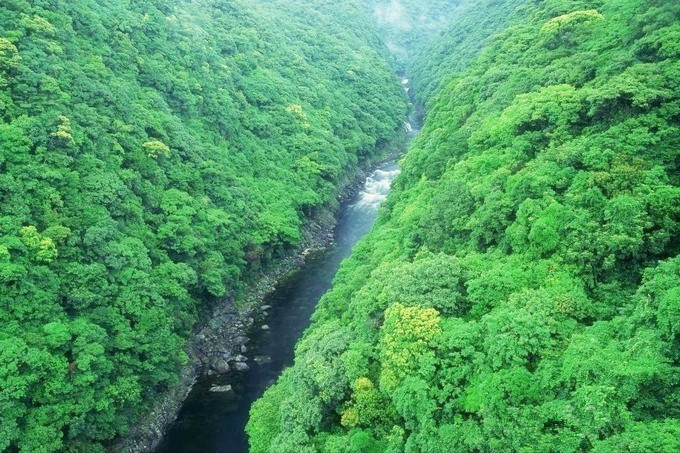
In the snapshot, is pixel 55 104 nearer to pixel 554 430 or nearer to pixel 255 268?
pixel 255 268

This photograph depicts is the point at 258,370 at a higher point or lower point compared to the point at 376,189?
higher

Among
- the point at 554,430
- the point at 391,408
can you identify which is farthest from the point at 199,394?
the point at 554,430

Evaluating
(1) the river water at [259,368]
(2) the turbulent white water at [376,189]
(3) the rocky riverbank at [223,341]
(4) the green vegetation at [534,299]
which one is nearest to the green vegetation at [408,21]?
(2) the turbulent white water at [376,189]

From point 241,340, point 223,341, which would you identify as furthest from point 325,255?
point 223,341

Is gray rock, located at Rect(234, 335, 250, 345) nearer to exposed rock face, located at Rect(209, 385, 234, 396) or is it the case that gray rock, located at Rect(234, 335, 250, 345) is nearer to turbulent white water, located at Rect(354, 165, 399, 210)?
exposed rock face, located at Rect(209, 385, 234, 396)

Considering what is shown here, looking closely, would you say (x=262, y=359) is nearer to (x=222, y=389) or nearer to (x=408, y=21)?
(x=222, y=389)

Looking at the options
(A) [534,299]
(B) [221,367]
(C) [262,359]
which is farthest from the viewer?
(C) [262,359]
